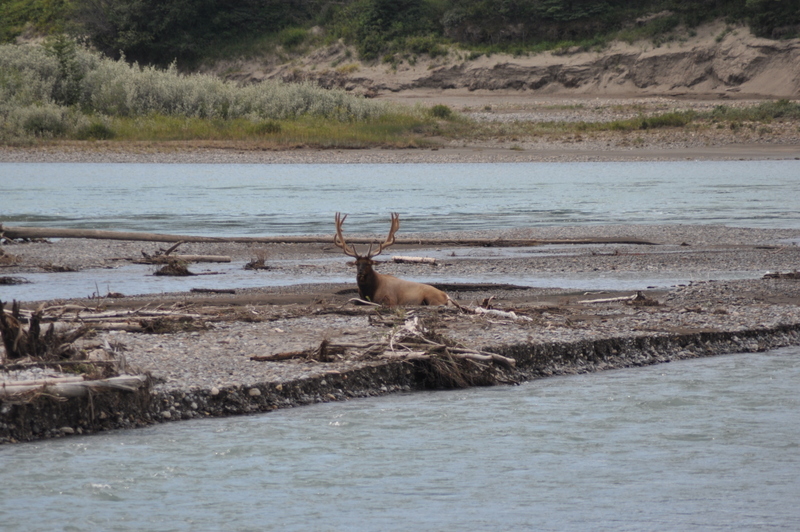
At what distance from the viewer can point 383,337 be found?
8906 mm

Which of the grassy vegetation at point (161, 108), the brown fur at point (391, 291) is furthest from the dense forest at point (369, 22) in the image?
the brown fur at point (391, 291)

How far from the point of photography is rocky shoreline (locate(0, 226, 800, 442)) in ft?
24.6

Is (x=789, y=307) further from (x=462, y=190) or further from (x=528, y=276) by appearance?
(x=462, y=190)

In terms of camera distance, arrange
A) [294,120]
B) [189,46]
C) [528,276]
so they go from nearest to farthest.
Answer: [528,276] < [294,120] < [189,46]

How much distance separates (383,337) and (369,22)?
54938mm

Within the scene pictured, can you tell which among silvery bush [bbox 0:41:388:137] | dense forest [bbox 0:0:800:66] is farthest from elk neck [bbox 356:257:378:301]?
dense forest [bbox 0:0:800:66]

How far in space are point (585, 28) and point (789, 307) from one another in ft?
165

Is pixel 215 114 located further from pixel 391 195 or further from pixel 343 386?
pixel 343 386

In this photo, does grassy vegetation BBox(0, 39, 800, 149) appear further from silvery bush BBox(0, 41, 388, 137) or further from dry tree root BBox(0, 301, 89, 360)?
dry tree root BBox(0, 301, 89, 360)

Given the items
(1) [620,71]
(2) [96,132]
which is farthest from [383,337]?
(1) [620,71]

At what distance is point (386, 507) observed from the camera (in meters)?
6.09

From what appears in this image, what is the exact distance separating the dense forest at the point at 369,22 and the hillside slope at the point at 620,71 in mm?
1185

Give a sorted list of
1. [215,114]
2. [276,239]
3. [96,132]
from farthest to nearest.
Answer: [215,114]
[96,132]
[276,239]

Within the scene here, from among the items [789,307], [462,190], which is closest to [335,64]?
[462,190]
